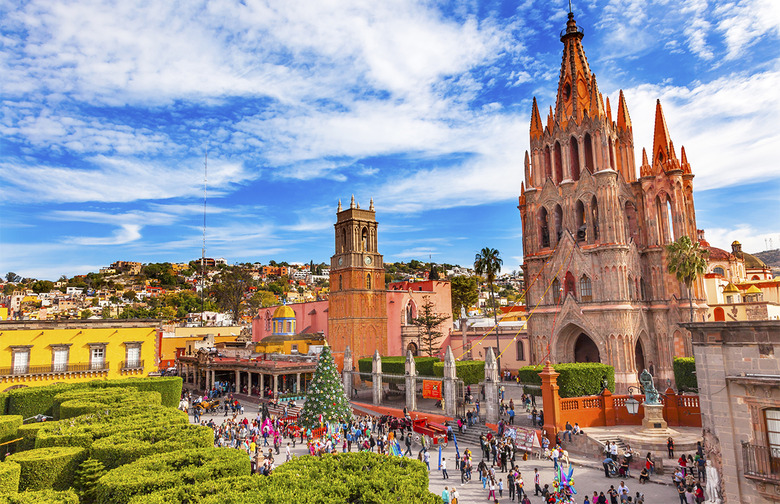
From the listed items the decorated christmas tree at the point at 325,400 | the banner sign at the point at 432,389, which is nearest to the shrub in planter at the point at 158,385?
the decorated christmas tree at the point at 325,400

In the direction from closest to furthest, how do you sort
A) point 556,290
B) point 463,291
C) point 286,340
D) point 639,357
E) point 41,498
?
point 41,498, point 639,357, point 556,290, point 286,340, point 463,291

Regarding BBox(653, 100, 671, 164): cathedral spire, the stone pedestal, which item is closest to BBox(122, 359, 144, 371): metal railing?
the stone pedestal

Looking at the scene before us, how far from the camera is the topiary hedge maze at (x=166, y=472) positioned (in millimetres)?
11609

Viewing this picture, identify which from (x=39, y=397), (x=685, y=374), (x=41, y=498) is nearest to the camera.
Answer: (x=41, y=498)

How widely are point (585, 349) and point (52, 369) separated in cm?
4026

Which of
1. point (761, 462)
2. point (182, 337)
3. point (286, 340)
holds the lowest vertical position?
point (761, 462)

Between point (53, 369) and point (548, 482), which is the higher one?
point (53, 369)

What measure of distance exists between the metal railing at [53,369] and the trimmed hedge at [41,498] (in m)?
26.4

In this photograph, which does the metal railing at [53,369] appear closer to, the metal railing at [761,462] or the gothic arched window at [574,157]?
the metal railing at [761,462]

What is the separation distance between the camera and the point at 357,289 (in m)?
55.2

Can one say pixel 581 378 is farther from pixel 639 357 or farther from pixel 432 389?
pixel 639 357

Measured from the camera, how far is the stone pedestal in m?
25.2

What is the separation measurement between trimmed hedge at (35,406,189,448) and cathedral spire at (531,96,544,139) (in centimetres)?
3559

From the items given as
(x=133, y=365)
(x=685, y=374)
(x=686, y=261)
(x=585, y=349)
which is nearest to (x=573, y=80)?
(x=686, y=261)
